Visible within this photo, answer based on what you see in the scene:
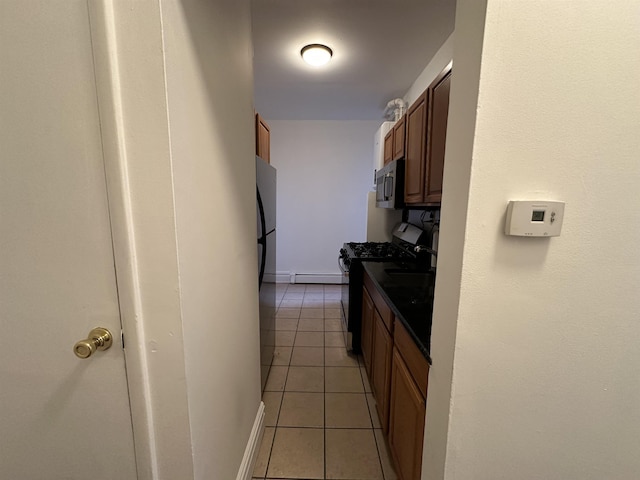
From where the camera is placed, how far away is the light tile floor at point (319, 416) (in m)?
1.48

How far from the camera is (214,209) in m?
0.97

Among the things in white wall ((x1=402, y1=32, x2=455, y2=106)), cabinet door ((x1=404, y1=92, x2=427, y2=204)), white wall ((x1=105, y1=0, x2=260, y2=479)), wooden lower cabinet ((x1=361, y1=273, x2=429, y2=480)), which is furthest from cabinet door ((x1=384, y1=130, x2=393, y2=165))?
white wall ((x1=105, y1=0, x2=260, y2=479))

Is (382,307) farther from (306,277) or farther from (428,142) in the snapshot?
(306,277)

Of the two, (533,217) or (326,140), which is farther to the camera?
(326,140)

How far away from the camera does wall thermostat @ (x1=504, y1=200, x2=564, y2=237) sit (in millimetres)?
684

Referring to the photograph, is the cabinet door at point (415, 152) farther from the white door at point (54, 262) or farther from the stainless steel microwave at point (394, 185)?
the white door at point (54, 262)

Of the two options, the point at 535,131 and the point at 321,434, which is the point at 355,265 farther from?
the point at 535,131

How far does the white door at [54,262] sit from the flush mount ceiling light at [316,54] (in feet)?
6.76

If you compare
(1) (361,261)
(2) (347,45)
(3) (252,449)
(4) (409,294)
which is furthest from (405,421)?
(2) (347,45)

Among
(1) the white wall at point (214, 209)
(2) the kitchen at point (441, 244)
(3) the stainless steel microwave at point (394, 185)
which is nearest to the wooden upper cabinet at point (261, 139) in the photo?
(1) the white wall at point (214, 209)

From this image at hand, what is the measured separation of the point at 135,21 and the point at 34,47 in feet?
0.85

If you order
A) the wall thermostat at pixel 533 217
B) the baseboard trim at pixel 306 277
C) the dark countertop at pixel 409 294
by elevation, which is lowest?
the baseboard trim at pixel 306 277

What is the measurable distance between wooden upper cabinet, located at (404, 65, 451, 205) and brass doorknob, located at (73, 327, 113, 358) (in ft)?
5.17

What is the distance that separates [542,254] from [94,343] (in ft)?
3.96
